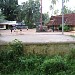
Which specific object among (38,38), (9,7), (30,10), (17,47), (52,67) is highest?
(9,7)

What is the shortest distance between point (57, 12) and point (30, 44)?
6195cm

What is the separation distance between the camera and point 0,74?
37.9ft

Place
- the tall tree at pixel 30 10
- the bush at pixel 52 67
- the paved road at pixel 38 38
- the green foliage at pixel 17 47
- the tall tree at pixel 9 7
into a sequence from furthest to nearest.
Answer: the tall tree at pixel 9 7 → the tall tree at pixel 30 10 → the paved road at pixel 38 38 → the green foliage at pixel 17 47 → the bush at pixel 52 67

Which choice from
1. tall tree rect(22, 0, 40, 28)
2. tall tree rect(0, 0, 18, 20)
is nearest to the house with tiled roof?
tall tree rect(22, 0, 40, 28)

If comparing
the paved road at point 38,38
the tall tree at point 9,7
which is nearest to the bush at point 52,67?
the paved road at point 38,38

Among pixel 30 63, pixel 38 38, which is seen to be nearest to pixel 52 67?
pixel 30 63

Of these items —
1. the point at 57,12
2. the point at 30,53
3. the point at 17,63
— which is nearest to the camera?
the point at 17,63

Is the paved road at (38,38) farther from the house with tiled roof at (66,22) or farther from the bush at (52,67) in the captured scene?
the house with tiled roof at (66,22)

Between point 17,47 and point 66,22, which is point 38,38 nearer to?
point 17,47

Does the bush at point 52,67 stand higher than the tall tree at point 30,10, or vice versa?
the tall tree at point 30,10

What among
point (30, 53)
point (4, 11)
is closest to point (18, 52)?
point (30, 53)

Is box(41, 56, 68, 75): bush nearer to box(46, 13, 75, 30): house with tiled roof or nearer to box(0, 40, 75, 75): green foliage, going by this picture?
box(0, 40, 75, 75): green foliage

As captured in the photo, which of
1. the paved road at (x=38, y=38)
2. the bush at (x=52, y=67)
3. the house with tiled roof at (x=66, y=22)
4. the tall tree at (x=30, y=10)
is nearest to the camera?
the bush at (x=52, y=67)

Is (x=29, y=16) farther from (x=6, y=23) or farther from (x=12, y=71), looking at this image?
(x=12, y=71)
